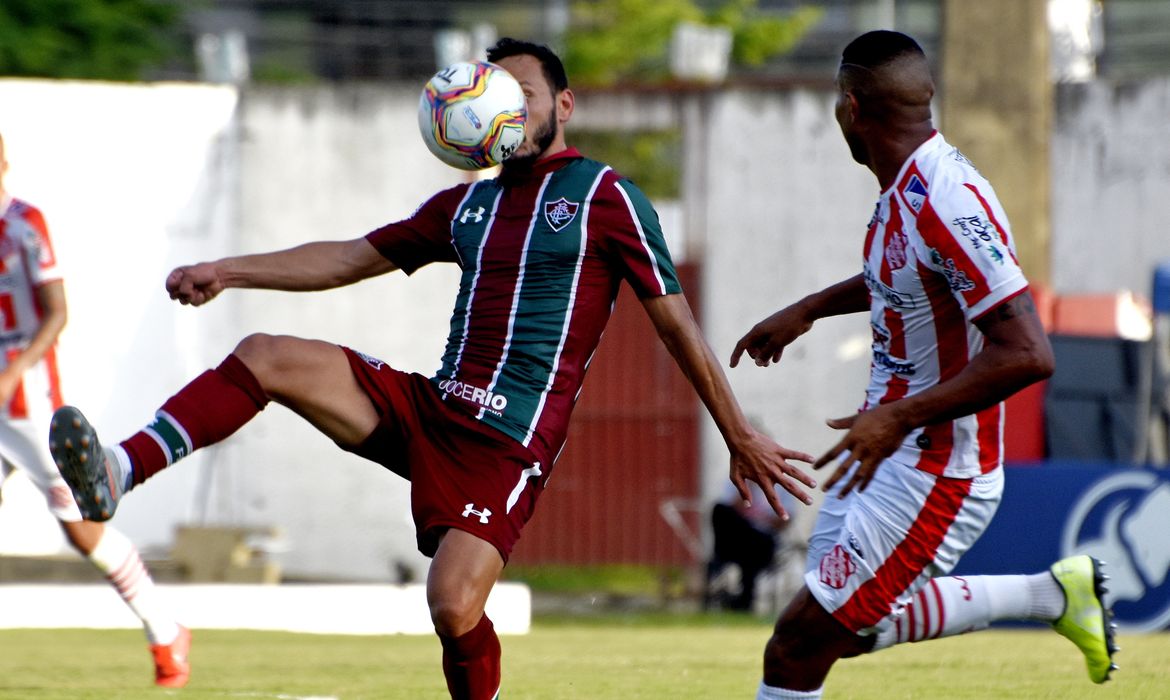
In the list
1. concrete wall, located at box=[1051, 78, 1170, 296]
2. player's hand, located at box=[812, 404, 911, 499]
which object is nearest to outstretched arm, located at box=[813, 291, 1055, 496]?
player's hand, located at box=[812, 404, 911, 499]

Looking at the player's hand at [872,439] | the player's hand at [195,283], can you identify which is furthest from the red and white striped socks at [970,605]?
the player's hand at [195,283]

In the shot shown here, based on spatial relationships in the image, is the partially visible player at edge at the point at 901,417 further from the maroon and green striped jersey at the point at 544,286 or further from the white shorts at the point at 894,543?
the maroon and green striped jersey at the point at 544,286

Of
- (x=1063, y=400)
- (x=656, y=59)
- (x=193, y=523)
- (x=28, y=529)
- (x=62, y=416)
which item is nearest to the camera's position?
(x=62, y=416)

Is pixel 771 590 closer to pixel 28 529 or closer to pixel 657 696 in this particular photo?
pixel 28 529

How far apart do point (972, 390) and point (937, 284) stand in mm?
432

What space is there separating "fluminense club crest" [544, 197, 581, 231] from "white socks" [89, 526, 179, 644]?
3327mm

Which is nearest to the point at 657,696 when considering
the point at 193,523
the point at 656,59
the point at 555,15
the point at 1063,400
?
the point at 1063,400

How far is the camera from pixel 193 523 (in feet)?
59.2

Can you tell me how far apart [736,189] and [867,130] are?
13.0m

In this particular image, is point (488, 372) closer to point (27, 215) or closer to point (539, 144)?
point (539, 144)

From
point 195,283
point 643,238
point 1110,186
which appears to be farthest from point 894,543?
point 1110,186

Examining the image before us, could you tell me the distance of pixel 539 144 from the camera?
5984 millimetres

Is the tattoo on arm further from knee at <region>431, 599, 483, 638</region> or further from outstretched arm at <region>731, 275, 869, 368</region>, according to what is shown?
knee at <region>431, 599, 483, 638</region>

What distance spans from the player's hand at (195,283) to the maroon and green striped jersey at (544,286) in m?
0.77
